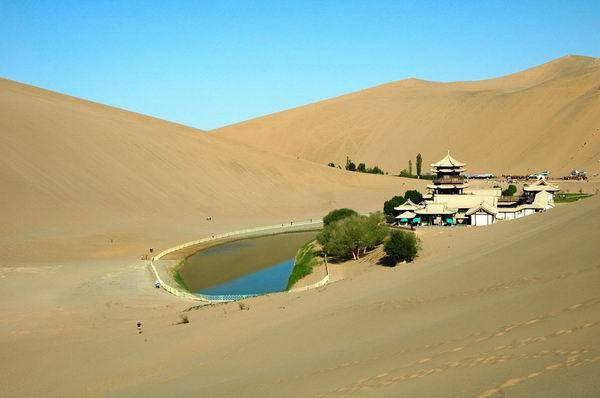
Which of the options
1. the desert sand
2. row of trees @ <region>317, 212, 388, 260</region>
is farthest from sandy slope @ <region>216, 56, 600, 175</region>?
A: the desert sand

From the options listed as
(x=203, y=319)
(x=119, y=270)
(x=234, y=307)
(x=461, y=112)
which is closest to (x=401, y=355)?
(x=203, y=319)

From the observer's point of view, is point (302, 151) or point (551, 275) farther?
point (302, 151)

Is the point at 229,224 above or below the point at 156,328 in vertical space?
above

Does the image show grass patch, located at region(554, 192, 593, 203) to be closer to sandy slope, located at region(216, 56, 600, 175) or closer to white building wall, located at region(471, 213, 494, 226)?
white building wall, located at region(471, 213, 494, 226)

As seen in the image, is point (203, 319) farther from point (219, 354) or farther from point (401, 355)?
point (401, 355)

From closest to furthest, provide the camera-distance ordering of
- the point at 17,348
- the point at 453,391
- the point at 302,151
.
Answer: the point at 453,391
the point at 17,348
the point at 302,151

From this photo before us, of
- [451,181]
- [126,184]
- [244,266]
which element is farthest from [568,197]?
[126,184]

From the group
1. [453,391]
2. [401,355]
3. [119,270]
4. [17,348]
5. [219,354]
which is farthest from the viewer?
[119,270]

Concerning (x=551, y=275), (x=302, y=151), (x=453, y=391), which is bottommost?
(x=453, y=391)
